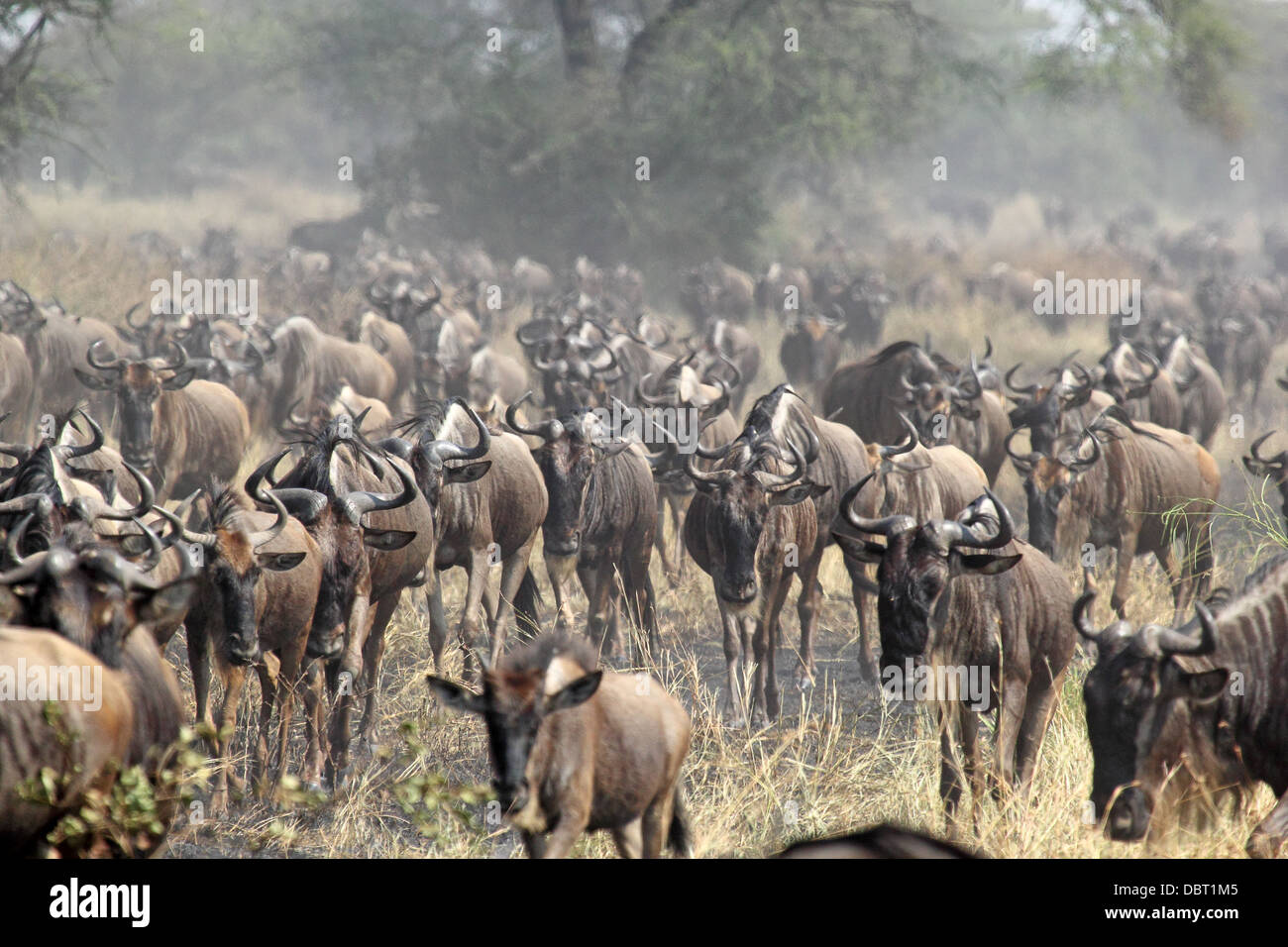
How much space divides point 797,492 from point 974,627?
1901mm

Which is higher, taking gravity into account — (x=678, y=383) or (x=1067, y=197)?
(x=1067, y=197)

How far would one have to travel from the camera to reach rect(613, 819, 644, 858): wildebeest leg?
4.63 m

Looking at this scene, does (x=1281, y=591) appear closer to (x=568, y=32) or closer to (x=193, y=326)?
(x=193, y=326)

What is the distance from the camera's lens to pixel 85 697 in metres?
4.20

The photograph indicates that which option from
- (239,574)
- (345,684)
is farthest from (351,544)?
(239,574)

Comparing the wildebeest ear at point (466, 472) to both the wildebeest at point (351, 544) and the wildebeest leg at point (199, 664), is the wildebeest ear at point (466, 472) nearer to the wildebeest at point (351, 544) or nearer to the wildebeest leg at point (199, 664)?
the wildebeest at point (351, 544)

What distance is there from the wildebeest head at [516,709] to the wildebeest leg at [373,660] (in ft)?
10.1

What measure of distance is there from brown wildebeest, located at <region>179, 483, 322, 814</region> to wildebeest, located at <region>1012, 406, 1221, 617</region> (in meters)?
5.13

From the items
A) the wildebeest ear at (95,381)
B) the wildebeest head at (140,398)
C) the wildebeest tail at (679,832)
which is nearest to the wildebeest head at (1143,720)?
the wildebeest tail at (679,832)

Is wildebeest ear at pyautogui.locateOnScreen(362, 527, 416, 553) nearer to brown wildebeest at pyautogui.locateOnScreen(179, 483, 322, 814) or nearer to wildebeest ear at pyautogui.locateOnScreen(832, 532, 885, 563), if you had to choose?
brown wildebeest at pyautogui.locateOnScreen(179, 483, 322, 814)

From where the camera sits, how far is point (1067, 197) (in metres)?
59.1

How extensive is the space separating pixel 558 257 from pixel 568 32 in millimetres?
5361

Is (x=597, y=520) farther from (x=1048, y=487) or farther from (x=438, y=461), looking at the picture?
(x=1048, y=487)
